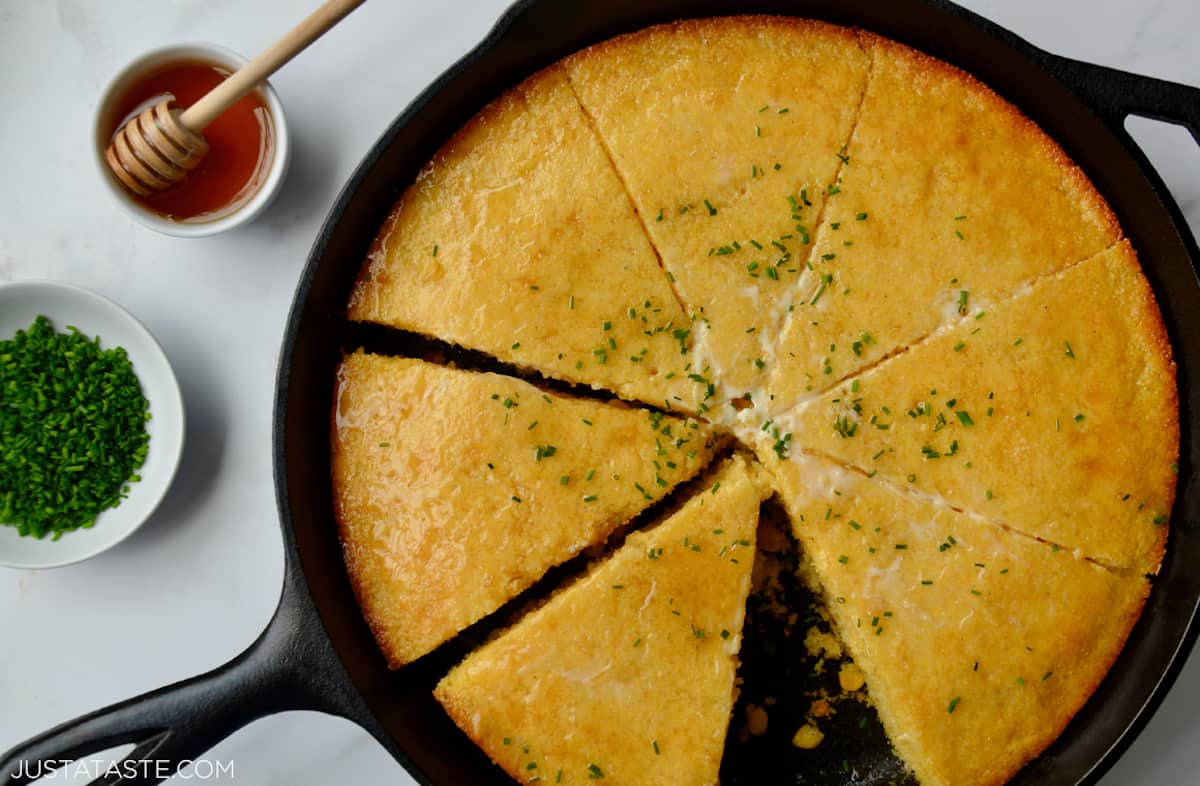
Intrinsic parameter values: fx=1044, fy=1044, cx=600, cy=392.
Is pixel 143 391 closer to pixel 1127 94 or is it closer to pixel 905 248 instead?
pixel 905 248

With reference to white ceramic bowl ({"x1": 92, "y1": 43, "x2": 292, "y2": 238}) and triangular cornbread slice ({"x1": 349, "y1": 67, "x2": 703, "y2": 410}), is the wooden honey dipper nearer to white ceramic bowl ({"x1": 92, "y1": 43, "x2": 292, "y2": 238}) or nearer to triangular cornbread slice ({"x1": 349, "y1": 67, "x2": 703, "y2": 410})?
white ceramic bowl ({"x1": 92, "y1": 43, "x2": 292, "y2": 238})

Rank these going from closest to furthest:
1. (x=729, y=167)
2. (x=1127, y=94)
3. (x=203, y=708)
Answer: (x=203, y=708)
(x=1127, y=94)
(x=729, y=167)

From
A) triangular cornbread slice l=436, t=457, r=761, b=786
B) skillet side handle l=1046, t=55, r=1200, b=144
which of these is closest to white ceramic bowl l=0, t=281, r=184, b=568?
triangular cornbread slice l=436, t=457, r=761, b=786

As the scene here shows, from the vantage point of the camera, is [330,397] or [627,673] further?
[330,397]

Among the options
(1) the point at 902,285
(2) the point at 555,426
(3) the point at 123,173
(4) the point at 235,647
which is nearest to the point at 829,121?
(1) the point at 902,285

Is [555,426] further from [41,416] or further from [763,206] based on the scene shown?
[41,416]

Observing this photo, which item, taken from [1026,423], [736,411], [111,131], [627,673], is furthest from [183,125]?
[1026,423]
